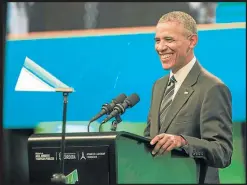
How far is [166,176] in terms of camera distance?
6.45 feet

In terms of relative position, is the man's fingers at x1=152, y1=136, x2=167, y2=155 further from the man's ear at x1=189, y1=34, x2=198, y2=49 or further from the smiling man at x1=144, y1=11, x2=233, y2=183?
the man's ear at x1=189, y1=34, x2=198, y2=49

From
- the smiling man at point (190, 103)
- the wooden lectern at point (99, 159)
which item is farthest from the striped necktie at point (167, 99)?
the wooden lectern at point (99, 159)

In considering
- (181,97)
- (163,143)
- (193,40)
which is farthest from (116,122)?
(193,40)

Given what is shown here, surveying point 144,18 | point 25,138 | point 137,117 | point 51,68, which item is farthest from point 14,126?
point 144,18

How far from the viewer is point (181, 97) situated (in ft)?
8.15

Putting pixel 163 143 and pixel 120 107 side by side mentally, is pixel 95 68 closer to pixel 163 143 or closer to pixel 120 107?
pixel 120 107

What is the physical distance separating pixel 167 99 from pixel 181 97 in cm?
15

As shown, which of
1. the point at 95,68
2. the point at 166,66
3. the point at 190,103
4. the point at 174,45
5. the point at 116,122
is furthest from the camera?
the point at 95,68

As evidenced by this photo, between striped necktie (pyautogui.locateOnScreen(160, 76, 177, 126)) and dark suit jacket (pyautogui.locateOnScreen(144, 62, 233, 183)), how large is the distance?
1.6 inches

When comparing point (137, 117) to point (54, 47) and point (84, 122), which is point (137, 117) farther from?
point (54, 47)

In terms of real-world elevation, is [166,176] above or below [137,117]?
below

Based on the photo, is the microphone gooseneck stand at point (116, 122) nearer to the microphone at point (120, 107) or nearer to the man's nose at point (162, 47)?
the microphone at point (120, 107)

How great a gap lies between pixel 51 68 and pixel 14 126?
42 cm

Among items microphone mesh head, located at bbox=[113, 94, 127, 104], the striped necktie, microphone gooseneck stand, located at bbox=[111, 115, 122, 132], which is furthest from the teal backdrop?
microphone mesh head, located at bbox=[113, 94, 127, 104]
